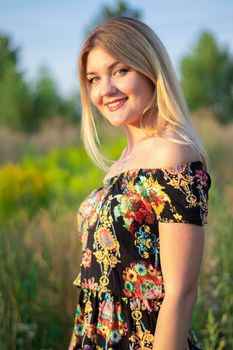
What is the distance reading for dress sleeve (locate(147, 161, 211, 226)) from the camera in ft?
4.21

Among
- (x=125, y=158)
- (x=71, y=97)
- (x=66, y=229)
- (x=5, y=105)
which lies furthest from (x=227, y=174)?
(x=71, y=97)

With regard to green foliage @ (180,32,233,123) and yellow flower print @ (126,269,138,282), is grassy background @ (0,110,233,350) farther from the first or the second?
green foliage @ (180,32,233,123)

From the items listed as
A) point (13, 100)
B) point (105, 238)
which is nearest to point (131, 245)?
point (105, 238)

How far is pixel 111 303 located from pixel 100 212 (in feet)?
0.85

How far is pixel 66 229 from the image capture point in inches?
131

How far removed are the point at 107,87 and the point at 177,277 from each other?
1.93ft

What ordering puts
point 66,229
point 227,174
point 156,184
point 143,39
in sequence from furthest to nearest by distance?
point 227,174
point 66,229
point 143,39
point 156,184

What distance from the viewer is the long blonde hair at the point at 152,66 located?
1.44 m

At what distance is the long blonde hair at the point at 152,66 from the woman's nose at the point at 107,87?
87mm

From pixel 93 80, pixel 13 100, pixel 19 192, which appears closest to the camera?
pixel 93 80

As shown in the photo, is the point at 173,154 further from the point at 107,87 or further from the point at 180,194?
the point at 107,87

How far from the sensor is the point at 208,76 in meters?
34.5

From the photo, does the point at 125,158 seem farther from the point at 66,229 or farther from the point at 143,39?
the point at 66,229

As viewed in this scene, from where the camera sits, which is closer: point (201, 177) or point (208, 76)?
point (201, 177)
